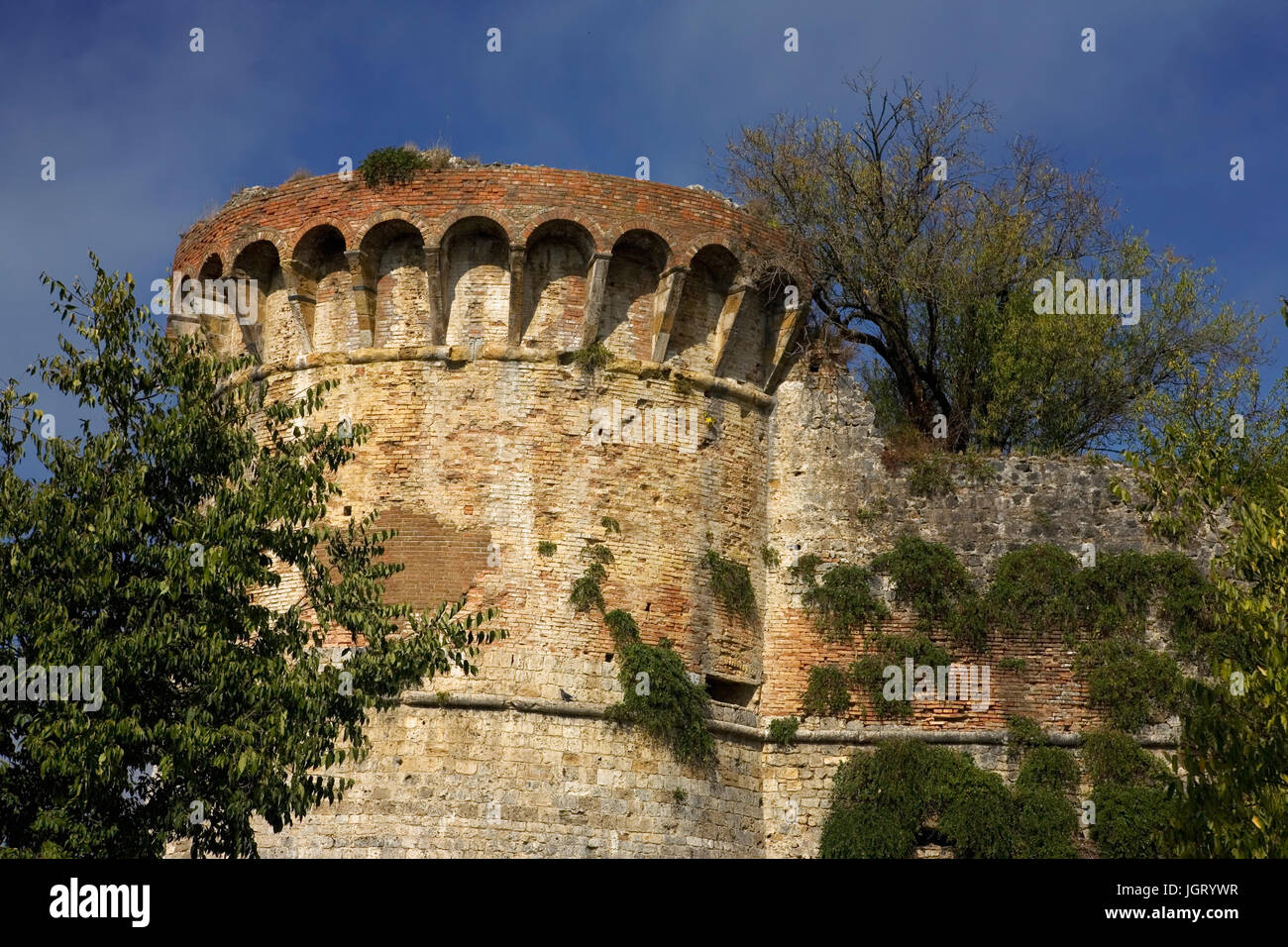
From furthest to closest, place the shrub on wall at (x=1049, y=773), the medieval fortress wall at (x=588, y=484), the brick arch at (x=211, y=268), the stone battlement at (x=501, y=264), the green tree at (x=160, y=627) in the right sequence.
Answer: the brick arch at (x=211, y=268)
the stone battlement at (x=501, y=264)
the shrub on wall at (x=1049, y=773)
the medieval fortress wall at (x=588, y=484)
the green tree at (x=160, y=627)

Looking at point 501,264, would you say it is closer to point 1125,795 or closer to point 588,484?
point 588,484

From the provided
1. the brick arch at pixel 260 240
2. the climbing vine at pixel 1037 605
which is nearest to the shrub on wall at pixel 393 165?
the brick arch at pixel 260 240

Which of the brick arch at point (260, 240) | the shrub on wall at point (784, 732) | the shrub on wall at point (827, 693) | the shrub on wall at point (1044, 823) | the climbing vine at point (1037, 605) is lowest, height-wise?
the shrub on wall at point (1044, 823)

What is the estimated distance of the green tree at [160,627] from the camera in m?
13.3

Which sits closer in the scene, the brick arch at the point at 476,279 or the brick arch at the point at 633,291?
the brick arch at the point at 476,279

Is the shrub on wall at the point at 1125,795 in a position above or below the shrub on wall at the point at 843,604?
below

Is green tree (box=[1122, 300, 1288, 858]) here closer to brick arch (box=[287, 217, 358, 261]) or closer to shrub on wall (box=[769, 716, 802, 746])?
shrub on wall (box=[769, 716, 802, 746])

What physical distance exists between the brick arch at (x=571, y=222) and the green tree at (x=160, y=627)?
16.0 ft

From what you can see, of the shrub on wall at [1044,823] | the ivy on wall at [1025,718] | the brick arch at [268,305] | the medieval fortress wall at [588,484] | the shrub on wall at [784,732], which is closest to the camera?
the medieval fortress wall at [588,484]

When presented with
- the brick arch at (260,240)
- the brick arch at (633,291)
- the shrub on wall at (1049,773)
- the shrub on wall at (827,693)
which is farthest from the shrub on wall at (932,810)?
the brick arch at (260,240)

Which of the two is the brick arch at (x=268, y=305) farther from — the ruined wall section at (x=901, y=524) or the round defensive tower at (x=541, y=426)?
the ruined wall section at (x=901, y=524)

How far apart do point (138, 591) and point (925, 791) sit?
8.77 m
